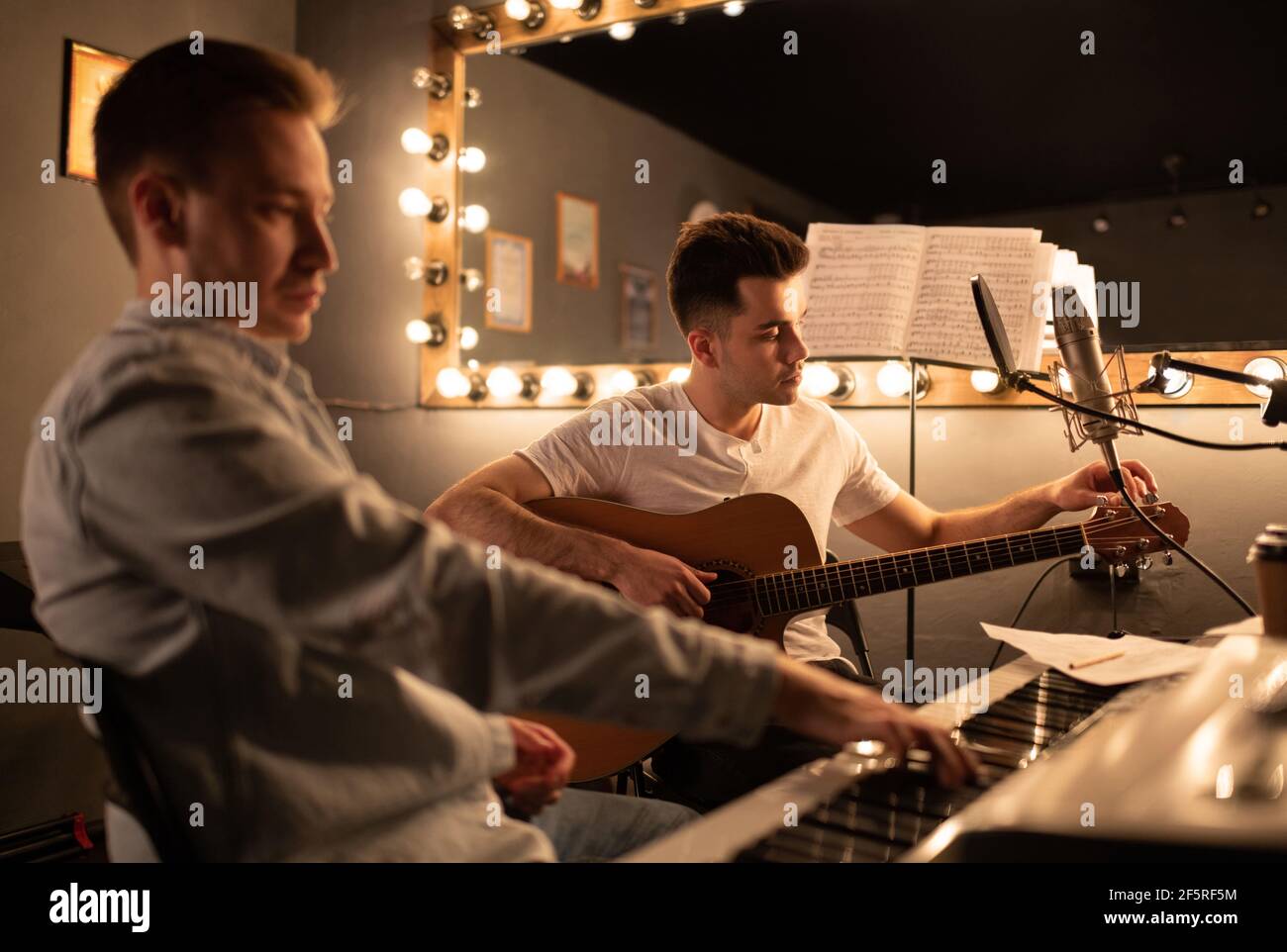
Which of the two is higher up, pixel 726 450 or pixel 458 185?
pixel 458 185

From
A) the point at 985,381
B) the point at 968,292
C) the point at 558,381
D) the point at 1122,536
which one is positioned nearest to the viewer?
the point at 1122,536

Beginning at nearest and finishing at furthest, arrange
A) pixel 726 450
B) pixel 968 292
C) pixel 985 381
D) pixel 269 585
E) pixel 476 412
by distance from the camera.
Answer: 1. pixel 269 585
2. pixel 968 292
3. pixel 726 450
4. pixel 985 381
5. pixel 476 412

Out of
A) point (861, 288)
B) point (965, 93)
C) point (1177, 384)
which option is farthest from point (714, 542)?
point (965, 93)

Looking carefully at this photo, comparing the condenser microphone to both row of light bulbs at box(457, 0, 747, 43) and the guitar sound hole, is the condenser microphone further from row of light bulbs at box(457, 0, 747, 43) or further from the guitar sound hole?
row of light bulbs at box(457, 0, 747, 43)

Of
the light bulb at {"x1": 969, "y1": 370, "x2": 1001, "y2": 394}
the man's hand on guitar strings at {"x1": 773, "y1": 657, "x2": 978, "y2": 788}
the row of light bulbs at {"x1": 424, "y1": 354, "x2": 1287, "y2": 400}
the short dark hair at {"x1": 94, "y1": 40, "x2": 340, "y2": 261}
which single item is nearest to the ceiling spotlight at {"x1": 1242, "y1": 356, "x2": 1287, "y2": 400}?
the row of light bulbs at {"x1": 424, "y1": 354, "x2": 1287, "y2": 400}

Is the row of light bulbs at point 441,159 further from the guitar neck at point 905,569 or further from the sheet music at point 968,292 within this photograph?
the guitar neck at point 905,569

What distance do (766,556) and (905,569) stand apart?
24 cm

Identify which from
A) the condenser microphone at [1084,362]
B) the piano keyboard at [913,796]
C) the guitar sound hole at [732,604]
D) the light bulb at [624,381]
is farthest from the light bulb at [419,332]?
the piano keyboard at [913,796]

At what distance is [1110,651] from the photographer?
4.15ft

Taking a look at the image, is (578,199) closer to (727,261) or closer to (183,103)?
(727,261)

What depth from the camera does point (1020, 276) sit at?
71.5 inches

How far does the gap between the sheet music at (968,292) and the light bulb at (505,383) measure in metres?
1.34
